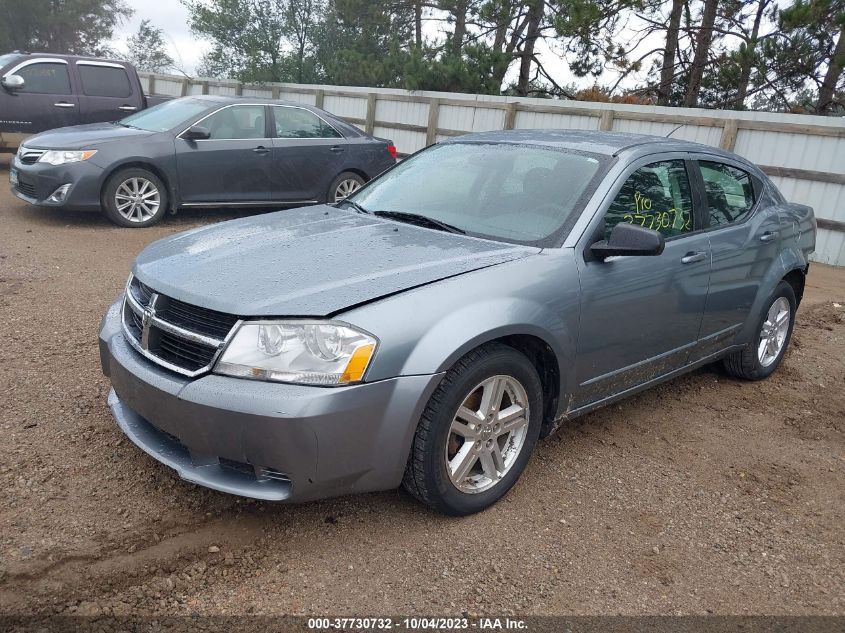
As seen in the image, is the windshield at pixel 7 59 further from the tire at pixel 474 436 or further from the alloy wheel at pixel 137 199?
the tire at pixel 474 436

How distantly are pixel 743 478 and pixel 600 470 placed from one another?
732 millimetres

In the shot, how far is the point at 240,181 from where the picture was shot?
9250 millimetres

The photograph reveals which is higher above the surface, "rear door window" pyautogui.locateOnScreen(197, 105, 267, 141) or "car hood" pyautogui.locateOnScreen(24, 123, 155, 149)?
"rear door window" pyautogui.locateOnScreen(197, 105, 267, 141)

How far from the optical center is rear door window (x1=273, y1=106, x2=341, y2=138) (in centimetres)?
955

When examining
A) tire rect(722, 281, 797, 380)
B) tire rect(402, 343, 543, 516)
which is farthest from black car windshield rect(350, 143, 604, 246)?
tire rect(722, 281, 797, 380)

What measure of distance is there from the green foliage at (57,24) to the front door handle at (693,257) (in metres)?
33.2

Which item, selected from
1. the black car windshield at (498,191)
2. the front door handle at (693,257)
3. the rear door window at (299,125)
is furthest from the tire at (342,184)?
the front door handle at (693,257)

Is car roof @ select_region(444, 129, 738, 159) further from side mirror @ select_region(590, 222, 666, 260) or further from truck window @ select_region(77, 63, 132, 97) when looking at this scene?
truck window @ select_region(77, 63, 132, 97)

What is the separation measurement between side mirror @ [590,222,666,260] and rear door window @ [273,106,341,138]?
6.91m

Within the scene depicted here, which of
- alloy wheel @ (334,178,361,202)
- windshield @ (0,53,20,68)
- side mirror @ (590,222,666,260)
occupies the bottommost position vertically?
alloy wheel @ (334,178,361,202)

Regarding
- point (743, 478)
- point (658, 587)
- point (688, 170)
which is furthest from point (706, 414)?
point (658, 587)

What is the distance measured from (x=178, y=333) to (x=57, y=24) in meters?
35.9

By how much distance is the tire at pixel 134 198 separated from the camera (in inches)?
334

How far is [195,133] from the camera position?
8789 mm
